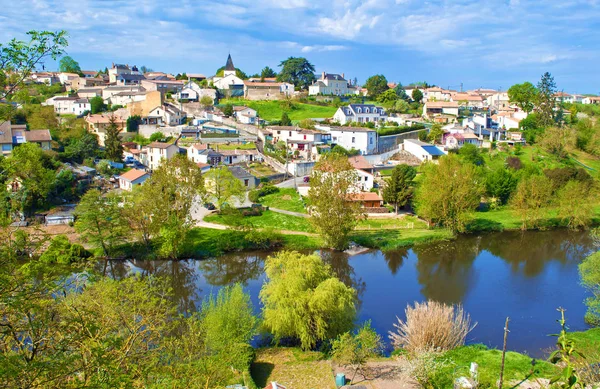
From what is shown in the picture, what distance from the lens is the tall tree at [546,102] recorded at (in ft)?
183

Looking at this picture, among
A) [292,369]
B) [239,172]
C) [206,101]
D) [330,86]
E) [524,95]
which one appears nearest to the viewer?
[292,369]

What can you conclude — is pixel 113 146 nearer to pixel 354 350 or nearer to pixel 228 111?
pixel 228 111

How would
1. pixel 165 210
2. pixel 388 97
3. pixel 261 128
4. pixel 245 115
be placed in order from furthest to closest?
pixel 388 97 < pixel 245 115 < pixel 261 128 < pixel 165 210

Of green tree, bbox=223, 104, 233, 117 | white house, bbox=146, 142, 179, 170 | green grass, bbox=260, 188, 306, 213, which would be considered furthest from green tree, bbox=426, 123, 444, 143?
white house, bbox=146, 142, 179, 170

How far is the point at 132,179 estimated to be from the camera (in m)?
35.4

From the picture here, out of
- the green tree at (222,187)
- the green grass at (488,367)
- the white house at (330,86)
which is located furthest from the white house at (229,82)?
the green grass at (488,367)

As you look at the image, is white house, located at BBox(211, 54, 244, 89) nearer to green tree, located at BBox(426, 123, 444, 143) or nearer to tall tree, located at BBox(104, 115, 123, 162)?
tall tree, located at BBox(104, 115, 123, 162)

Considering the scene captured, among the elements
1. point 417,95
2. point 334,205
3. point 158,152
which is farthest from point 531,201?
point 417,95

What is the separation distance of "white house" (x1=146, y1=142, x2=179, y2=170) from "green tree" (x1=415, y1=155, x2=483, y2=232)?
23.0m

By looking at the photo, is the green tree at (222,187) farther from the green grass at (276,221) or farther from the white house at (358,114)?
the white house at (358,114)

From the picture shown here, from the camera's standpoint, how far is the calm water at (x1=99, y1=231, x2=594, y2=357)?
1941 cm

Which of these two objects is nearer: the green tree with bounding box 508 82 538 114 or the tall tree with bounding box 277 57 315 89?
the green tree with bounding box 508 82 538 114

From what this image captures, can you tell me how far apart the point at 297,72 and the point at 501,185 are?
148 feet

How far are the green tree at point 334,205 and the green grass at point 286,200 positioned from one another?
228 inches
